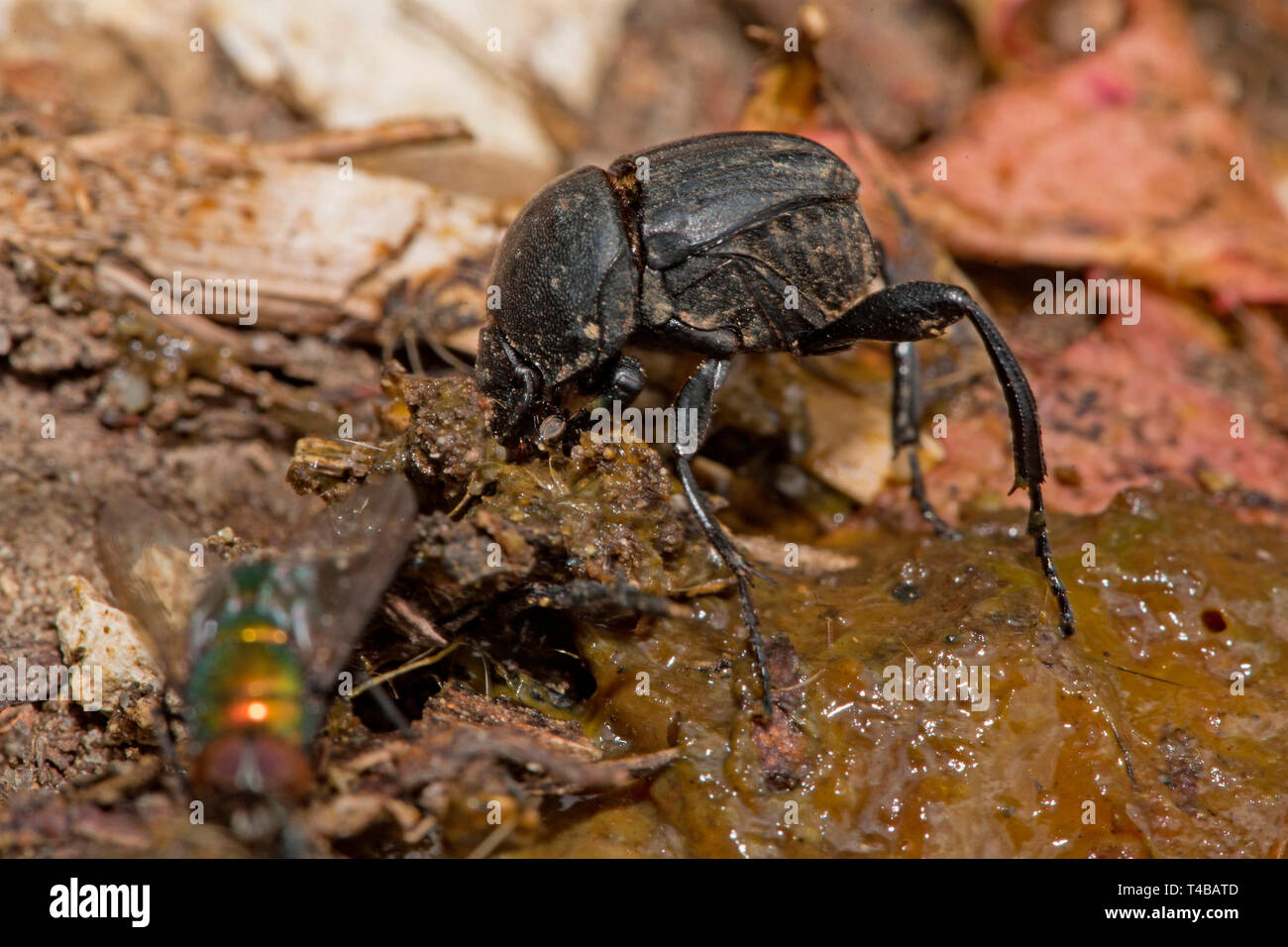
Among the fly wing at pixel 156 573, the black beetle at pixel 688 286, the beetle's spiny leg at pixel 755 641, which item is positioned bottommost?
the beetle's spiny leg at pixel 755 641

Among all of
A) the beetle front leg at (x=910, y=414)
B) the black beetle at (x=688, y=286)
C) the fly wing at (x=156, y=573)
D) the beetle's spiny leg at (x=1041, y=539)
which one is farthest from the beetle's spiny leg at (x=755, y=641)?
the fly wing at (x=156, y=573)

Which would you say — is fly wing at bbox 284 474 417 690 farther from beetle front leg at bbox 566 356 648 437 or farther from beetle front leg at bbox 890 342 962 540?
beetle front leg at bbox 890 342 962 540

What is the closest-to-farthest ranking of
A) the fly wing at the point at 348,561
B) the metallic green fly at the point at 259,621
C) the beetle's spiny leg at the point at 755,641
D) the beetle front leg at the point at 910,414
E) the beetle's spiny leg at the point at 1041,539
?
the metallic green fly at the point at 259,621, the fly wing at the point at 348,561, the beetle's spiny leg at the point at 755,641, the beetle's spiny leg at the point at 1041,539, the beetle front leg at the point at 910,414

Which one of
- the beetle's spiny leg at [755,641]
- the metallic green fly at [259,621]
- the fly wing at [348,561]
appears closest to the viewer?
the metallic green fly at [259,621]

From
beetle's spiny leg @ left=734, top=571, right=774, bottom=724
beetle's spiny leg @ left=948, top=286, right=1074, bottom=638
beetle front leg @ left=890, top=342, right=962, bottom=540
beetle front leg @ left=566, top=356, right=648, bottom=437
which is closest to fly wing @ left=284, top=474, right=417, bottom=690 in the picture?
beetle front leg @ left=566, top=356, right=648, bottom=437

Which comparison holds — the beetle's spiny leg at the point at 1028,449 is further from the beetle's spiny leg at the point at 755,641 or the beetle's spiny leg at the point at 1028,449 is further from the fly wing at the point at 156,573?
the fly wing at the point at 156,573

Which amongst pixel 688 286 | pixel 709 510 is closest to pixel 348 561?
pixel 709 510

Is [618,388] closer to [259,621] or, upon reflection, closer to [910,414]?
[910,414]

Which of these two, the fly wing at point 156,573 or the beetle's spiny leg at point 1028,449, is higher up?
the beetle's spiny leg at point 1028,449
